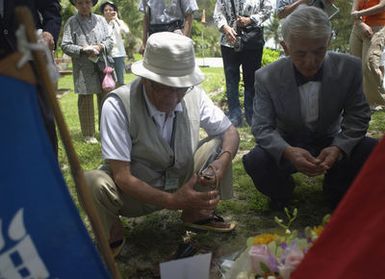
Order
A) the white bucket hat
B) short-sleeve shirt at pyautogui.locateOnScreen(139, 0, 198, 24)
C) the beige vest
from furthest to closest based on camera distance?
short-sleeve shirt at pyautogui.locateOnScreen(139, 0, 198, 24)
the beige vest
the white bucket hat

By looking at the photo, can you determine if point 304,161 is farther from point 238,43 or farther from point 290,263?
point 238,43

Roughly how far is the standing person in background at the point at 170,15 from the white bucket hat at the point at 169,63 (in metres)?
2.26

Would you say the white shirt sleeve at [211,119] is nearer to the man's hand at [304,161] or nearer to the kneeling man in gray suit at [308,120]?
the kneeling man in gray suit at [308,120]

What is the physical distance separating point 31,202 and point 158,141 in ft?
3.85

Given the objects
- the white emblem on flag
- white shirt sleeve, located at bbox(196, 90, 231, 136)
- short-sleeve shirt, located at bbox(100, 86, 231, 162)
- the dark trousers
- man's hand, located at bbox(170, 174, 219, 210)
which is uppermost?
the white emblem on flag

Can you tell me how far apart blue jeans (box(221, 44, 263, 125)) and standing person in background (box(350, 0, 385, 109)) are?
115 cm

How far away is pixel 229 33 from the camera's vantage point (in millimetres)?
4539

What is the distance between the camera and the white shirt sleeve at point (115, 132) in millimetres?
2178

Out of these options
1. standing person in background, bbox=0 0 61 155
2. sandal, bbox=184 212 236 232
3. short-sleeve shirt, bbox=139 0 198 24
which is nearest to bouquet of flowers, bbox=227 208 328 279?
sandal, bbox=184 212 236 232

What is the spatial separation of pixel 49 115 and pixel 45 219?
141 cm

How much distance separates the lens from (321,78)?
2.61 metres

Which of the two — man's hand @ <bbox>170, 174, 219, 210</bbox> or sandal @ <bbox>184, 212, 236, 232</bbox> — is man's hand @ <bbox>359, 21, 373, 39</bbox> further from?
man's hand @ <bbox>170, 174, 219, 210</bbox>

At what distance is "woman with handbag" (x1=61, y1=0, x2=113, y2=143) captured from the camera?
175 inches

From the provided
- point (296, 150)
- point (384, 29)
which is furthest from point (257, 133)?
point (384, 29)
